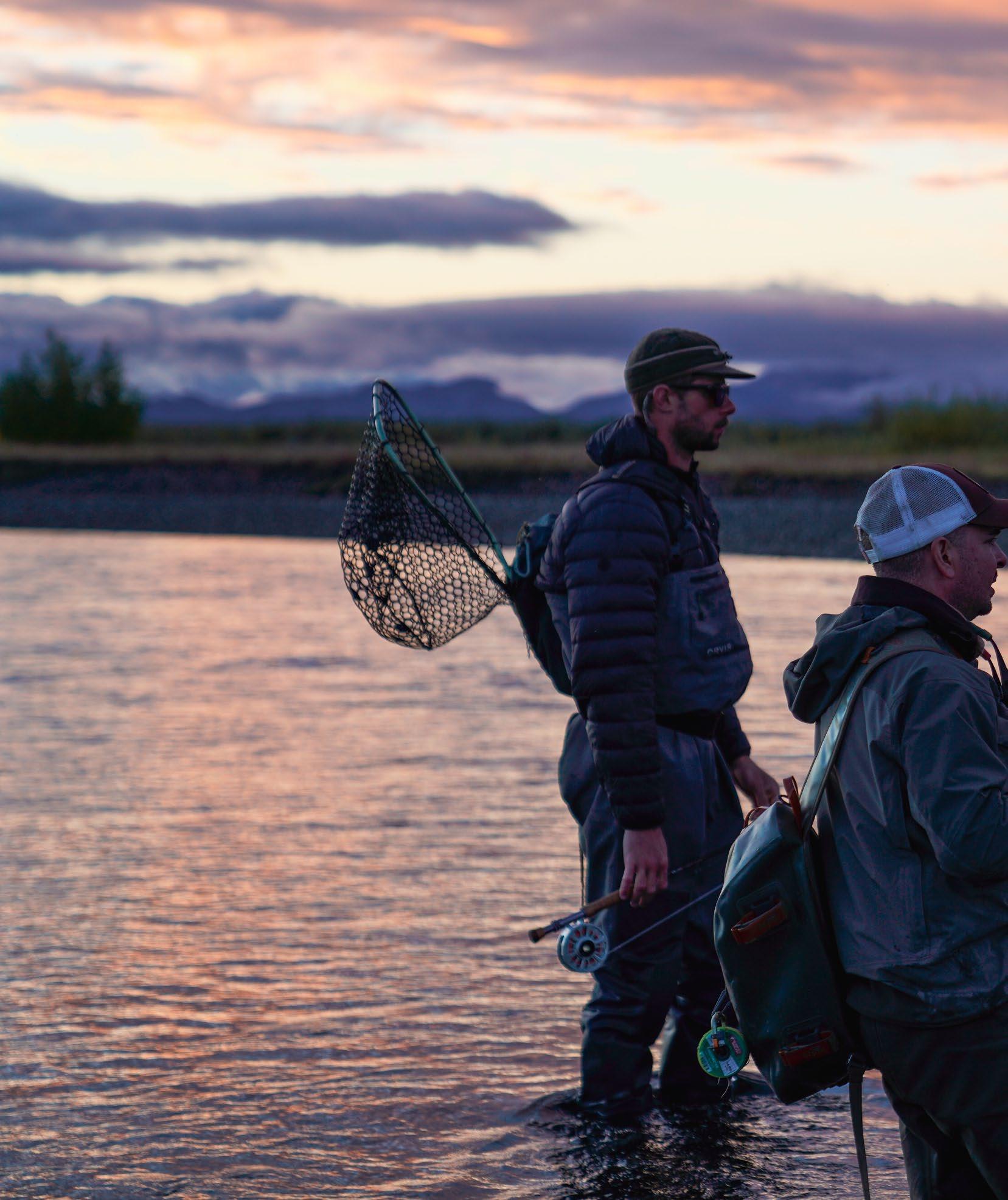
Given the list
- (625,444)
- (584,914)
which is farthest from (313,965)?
(625,444)

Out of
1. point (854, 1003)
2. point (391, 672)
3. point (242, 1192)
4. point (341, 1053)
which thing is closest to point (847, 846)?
point (854, 1003)

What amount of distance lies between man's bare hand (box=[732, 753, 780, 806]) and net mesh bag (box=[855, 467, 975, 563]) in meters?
1.69

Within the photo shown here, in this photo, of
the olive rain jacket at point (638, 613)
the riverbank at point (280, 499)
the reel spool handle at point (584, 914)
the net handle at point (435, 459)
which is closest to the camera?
the olive rain jacket at point (638, 613)

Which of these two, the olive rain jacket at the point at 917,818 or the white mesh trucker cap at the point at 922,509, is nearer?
the olive rain jacket at the point at 917,818

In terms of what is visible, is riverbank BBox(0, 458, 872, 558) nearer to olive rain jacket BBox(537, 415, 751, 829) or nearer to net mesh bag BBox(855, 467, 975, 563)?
olive rain jacket BBox(537, 415, 751, 829)

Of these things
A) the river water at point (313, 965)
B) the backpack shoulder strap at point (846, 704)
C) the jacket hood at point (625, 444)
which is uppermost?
the jacket hood at point (625, 444)

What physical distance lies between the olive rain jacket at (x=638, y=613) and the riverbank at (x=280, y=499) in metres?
23.3

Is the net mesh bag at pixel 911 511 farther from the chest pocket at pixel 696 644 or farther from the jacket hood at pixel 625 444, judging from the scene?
the jacket hood at pixel 625 444

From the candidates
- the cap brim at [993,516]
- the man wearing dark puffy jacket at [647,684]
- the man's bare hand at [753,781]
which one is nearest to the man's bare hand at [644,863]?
the man wearing dark puffy jacket at [647,684]

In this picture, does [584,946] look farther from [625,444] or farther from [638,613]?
[625,444]

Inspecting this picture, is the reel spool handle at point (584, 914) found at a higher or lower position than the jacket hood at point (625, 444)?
lower

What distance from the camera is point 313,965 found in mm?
5723

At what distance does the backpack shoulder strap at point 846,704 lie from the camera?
2680 mm

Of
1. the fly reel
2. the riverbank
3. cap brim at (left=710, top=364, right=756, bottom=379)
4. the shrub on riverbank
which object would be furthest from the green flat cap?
the shrub on riverbank
